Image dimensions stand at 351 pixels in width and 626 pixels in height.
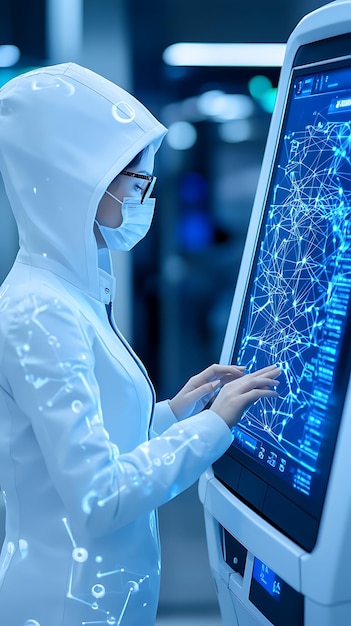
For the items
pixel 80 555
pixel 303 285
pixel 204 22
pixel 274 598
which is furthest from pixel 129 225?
pixel 204 22

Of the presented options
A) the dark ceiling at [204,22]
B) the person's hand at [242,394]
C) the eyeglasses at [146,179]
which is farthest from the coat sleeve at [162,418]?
the dark ceiling at [204,22]

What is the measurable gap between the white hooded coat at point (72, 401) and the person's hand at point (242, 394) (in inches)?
0.9

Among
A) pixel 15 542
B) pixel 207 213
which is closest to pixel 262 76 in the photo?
pixel 207 213

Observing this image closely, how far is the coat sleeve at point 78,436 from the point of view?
128 cm

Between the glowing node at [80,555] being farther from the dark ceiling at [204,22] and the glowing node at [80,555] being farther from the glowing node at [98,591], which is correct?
the dark ceiling at [204,22]

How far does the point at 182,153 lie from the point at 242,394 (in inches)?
92.6

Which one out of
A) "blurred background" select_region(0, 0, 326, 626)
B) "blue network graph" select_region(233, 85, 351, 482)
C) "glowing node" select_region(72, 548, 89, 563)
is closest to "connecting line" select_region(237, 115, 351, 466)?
"blue network graph" select_region(233, 85, 351, 482)

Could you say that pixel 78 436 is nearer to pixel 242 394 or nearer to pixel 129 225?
pixel 242 394

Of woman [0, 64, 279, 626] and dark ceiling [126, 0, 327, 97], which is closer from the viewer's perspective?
woman [0, 64, 279, 626]

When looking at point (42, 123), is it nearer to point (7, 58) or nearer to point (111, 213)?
point (111, 213)

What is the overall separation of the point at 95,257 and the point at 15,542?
52cm

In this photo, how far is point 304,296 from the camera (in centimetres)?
140

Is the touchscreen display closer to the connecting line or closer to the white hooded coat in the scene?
the connecting line

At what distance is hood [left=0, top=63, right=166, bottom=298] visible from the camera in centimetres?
140
